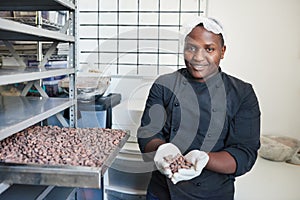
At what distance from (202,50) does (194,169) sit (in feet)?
1.67

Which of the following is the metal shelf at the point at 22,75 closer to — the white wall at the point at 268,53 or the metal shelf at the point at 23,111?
the metal shelf at the point at 23,111

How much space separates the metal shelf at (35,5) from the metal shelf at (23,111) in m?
0.45

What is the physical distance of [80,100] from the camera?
1986mm

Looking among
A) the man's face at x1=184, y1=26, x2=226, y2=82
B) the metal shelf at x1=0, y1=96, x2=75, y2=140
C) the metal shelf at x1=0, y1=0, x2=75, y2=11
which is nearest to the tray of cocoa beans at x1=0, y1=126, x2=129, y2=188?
the metal shelf at x1=0, y1=96, x2=75, y2=140

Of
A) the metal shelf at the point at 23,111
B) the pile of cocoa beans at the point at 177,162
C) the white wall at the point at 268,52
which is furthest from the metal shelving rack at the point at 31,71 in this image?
the white wall at the point at 268,52

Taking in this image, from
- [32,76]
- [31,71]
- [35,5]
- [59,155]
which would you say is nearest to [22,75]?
[32,76]

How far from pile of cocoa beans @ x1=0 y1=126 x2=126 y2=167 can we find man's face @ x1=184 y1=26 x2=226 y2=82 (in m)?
0.46

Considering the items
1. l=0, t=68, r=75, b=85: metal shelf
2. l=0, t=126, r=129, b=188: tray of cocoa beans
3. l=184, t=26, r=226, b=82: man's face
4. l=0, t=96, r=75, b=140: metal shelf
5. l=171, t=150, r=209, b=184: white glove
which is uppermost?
l=184, t=26, r=226, b=82: man's face

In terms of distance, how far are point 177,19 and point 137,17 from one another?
0.99ft

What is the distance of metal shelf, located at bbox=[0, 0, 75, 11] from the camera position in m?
1.40

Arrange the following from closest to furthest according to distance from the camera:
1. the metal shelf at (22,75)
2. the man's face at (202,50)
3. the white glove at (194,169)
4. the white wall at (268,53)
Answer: the metal shelf at (22,75)
the white glove at (194,169)
the man's face at (202,50)
the white wall at (268,53)

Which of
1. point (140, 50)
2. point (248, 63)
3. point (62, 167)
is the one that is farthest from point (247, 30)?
point (62, 167)

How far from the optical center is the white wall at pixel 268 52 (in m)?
2.21

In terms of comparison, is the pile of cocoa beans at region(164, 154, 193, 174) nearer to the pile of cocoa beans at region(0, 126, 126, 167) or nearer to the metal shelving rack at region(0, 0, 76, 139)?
the pile of cocoa beans at region(0, 126, 126, 167)
